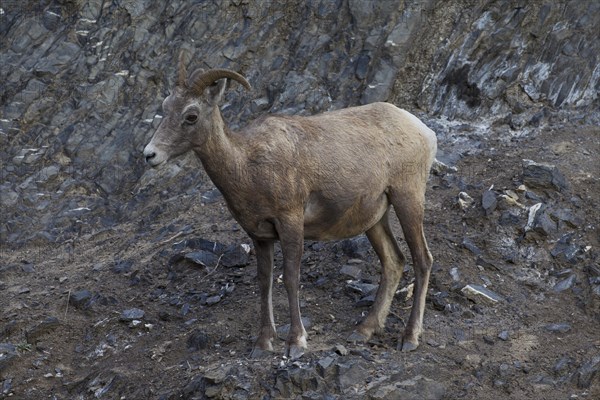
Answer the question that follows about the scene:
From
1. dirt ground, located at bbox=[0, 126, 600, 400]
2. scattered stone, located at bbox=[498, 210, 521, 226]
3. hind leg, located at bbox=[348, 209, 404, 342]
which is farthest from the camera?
scattered stone, located at bbox=[498, 210, 521, 226]

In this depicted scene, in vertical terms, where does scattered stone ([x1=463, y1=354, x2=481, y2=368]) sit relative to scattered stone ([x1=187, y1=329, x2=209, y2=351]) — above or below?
above

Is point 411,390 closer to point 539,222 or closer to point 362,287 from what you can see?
point 362,287

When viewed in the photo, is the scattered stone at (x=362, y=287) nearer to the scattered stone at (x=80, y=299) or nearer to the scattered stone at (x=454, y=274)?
the scattered stone at (x=454, y=274)

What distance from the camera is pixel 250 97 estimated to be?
15.6 meters

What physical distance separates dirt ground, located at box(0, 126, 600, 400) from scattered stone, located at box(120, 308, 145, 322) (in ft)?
0.17

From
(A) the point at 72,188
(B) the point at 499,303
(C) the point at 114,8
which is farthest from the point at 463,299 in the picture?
(C) the point at 114,8

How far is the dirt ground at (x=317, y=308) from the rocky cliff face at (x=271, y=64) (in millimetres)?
1428

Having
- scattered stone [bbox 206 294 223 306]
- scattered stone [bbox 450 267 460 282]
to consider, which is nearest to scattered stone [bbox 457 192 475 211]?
scattered stone [bbox 450 267 460 282]

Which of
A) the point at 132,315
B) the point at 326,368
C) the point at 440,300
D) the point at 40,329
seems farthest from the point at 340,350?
the point at 40,329

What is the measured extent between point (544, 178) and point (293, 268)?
5140 millimetres

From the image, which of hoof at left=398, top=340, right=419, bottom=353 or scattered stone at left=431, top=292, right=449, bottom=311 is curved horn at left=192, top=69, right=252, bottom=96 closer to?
hoof at left=398, top=340, right=419, bottom=353

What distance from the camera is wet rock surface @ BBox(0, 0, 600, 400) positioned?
9977 mm

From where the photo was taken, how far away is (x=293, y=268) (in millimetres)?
9594

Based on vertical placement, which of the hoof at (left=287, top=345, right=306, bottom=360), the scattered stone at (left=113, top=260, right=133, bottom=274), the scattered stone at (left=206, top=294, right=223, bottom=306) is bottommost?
the scattered stone at (left=113, top=260, right=133, bottom=274)
